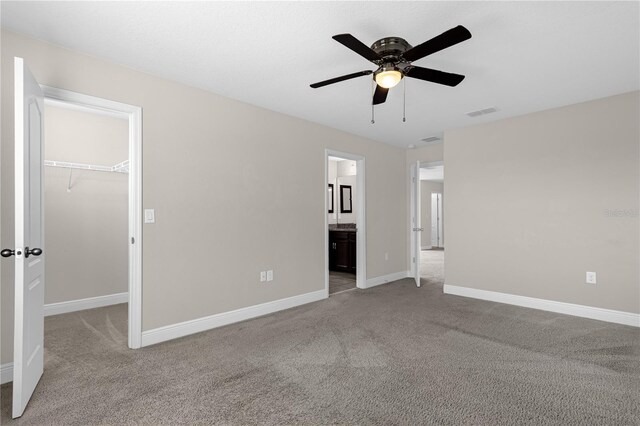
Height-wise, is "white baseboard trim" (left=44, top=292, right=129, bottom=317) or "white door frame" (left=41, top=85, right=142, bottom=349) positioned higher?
"white door frame" (left=41, top=85, right=142, bottom=349)

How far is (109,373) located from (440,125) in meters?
4.70

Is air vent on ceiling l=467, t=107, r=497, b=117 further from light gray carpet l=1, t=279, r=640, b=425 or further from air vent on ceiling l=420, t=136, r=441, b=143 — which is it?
light gray carpet l=1, t=279, r=640, b=425

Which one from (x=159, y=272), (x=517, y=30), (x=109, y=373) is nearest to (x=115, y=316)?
(x=159, y=272)

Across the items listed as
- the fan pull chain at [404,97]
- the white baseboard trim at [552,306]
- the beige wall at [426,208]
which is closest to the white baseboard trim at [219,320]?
the white baseboard trim at [552,306]

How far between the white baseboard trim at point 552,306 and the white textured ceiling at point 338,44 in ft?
7.91

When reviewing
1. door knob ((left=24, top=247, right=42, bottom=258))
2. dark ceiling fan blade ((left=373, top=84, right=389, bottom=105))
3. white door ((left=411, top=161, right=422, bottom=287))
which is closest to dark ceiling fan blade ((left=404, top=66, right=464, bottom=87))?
dark ceiling fan blade ((left=373, top=84, right=389, bottom=105))

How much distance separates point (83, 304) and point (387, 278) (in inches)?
175

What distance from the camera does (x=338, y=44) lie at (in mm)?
2518

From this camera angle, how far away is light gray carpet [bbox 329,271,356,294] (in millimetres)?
5287

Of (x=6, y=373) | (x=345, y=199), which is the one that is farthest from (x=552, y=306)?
(x=6, y=373)

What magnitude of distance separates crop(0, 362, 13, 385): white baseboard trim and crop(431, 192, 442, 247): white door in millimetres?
11148

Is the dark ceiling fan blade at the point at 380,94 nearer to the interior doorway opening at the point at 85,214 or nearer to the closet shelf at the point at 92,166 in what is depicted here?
the interior doorway opening at the point at 85,214

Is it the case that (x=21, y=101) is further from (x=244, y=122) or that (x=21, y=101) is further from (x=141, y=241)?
(x=244, y=122)

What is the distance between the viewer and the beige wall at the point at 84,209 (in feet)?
13.0
